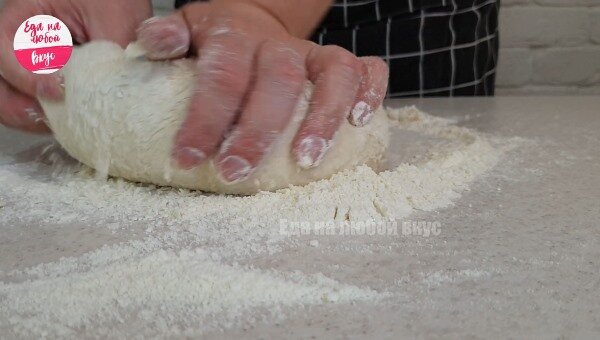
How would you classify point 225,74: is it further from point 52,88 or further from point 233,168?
point 52,88

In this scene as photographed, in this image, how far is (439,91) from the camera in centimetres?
125

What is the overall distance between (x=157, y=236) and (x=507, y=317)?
30cm

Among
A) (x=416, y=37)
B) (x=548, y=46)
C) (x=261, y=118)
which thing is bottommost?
(x=548, y=46)

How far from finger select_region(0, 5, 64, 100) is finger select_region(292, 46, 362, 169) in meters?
0.29

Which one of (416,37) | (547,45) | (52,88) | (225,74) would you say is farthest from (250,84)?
(547,45)

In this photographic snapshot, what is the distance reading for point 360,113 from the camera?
2.26ft

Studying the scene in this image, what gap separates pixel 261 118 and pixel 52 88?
0.92 feet

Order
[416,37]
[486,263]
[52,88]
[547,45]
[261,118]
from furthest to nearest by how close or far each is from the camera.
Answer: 1. [547,45]
2. [416,37]
3. [52,88]
4. [261,118]
5. [486,263]

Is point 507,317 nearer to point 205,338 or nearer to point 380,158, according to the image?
point 205,338

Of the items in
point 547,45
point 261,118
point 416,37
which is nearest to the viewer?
point 261,118

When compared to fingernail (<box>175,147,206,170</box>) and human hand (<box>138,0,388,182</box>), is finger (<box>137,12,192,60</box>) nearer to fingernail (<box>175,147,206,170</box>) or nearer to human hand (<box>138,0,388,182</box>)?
human hand (<box>138,0,388,182</box>)

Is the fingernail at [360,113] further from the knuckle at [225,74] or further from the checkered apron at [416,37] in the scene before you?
the checkered apron at [416,37]

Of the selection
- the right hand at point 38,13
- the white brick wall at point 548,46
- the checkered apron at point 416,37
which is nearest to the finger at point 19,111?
the right hand at point 38,13

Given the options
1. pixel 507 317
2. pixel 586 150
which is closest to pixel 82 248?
pixel 507 317
